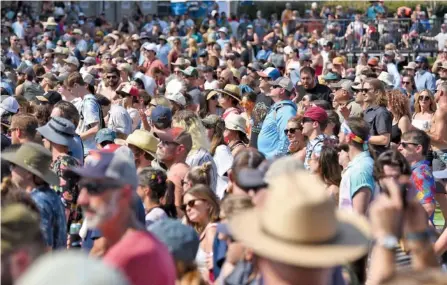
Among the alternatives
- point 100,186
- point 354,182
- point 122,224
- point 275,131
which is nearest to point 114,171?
point 100,186

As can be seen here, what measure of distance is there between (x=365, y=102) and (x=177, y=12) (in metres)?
22.9

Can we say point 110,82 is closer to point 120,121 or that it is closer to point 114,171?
point 120,121

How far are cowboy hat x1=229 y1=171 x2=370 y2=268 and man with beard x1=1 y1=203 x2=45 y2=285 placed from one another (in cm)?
79

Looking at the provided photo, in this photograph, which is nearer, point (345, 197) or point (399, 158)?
point (399, 158)

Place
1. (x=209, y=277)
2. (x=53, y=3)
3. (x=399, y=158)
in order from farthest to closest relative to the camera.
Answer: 1. (x=53, y=3)
2. (x=399, y=158)
3. (x=209, y=277)

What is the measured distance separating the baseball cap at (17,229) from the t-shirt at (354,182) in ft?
10.7

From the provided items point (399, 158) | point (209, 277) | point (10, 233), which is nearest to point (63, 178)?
point (209, 277)

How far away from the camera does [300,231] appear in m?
3.41

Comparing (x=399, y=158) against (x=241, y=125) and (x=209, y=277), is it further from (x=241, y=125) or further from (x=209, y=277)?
(x=241, y=125)

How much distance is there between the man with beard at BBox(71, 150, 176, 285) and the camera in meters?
4.02

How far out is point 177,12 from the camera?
3319 centimetres

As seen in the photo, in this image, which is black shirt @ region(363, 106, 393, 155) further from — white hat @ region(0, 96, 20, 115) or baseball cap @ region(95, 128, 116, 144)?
white hat @ region(0, 96, 20, 115)

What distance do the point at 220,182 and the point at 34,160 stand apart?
2.56m

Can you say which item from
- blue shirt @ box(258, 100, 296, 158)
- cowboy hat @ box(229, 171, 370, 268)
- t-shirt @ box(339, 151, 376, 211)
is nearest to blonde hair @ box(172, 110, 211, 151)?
blue shirt @ box(258, 100, 296, 158)
